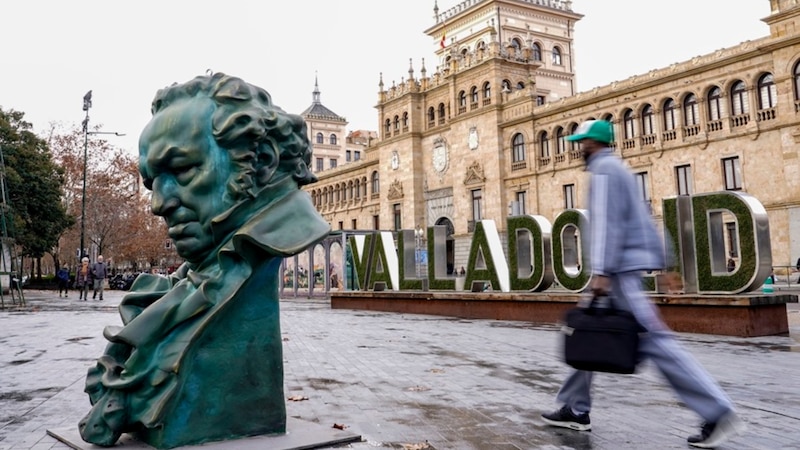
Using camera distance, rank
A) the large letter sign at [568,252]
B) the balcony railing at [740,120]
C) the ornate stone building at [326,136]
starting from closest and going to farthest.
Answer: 1. the large letter sign at [568,252]
2. the balcony railing at [740,120]
3. the ornate stone building at [326,136]

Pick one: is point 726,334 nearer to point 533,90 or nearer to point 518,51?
point 533,90

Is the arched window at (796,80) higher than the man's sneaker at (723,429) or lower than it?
higher

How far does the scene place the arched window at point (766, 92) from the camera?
81.6ft

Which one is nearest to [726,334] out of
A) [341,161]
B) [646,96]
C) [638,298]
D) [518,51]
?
[638,298]

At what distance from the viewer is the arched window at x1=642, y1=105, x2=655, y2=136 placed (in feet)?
95.8

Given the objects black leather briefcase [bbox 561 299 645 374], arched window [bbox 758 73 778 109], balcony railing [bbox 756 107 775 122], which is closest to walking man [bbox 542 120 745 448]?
black leather briefcase [bbox 561 299 645 374]

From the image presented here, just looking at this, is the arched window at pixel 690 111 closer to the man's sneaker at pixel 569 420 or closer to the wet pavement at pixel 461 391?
the wet pavement at pixel 461 391

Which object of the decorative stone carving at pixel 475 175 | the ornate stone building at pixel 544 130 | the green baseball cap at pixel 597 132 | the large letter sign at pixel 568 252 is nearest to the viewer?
the green baseball cap at pixel 597 132

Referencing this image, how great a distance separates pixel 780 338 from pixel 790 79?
64.0ft

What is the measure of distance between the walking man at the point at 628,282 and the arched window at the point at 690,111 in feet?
88.0

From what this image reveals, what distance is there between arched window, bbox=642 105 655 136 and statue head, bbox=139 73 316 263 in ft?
95.2

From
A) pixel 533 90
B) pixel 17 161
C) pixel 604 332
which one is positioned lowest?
pixel 604 332

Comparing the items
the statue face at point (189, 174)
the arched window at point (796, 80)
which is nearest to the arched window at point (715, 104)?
the arched window at point (796, 80)

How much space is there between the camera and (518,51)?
1732 inches
